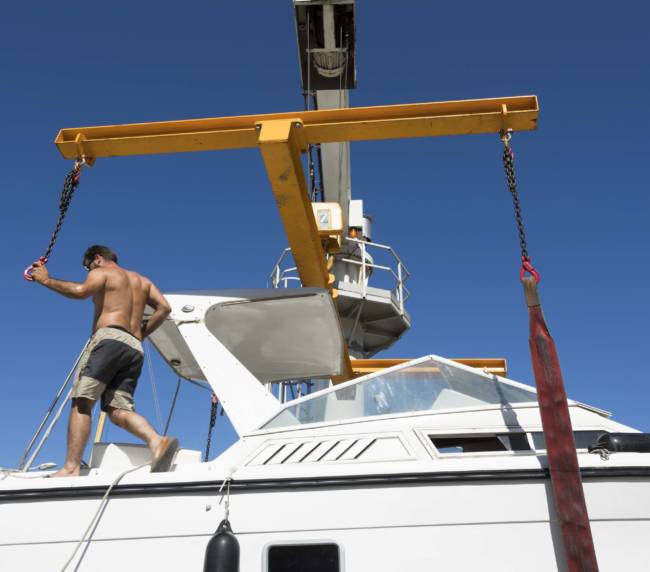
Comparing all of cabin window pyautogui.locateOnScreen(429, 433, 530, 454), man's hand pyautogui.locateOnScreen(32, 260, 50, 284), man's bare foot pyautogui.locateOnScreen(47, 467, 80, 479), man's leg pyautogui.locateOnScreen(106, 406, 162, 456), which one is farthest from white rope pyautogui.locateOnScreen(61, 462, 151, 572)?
cabin window pyautogui.locateOnScreen(429, 433, 530, 454)

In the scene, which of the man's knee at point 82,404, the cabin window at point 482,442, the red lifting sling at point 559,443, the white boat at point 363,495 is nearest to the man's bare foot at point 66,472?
the white boat at point 363,495

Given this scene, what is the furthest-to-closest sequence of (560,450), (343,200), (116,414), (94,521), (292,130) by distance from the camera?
(343,200)
(292,130)
(116,414)
(94,521)
(560,450)

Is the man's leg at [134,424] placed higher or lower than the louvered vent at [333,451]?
higher

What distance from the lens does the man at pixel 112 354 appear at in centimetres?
339

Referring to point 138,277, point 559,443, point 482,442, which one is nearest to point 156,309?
point 138,277

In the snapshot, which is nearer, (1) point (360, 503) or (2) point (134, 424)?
(1) point (360, 503)

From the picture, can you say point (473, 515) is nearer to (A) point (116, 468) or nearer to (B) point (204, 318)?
(A) point (116, 468)

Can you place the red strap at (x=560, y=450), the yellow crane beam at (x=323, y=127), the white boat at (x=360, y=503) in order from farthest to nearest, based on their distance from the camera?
the yellow crane beam at (x=323, y=127) → the white boat at (x=360, y=503) → the red strap at (x=560, y=450)

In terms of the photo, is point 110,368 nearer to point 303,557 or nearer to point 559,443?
point 303,557

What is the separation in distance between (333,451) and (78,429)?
4.71 ft

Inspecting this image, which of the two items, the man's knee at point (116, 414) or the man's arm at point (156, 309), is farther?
the man's arm at point (156, 309)

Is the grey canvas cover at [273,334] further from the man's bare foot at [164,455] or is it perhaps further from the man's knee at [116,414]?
the man's bare foot at [164,455]

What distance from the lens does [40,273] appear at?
3.69m

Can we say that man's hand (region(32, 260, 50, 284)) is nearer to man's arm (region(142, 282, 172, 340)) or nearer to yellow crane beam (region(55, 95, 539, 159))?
man's arm (region(142, 282, 172, 340))
